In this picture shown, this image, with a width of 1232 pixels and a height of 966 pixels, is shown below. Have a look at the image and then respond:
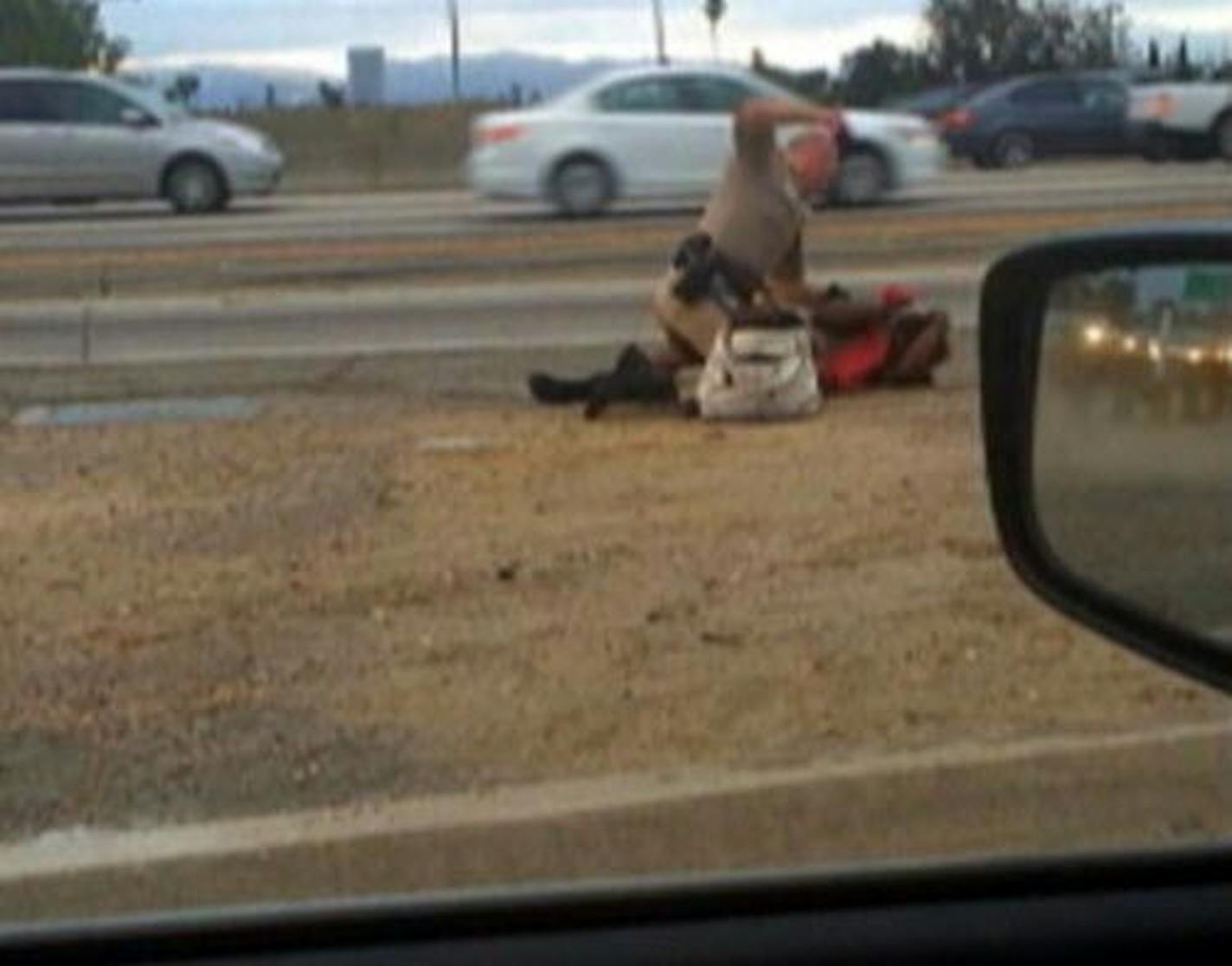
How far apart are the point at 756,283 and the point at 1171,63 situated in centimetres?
2291

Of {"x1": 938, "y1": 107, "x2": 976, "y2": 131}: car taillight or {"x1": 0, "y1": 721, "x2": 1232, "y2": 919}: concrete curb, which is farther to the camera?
{"x1": 938, "y1": 107, "x2": 976, "y2": 131}: car taillight

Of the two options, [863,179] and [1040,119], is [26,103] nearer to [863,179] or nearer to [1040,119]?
[863,179]

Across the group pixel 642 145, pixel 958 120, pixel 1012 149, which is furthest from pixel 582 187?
pixel 1012 149

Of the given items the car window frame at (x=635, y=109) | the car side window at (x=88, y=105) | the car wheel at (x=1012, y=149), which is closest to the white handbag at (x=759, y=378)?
the car window frame at (x=635, y=109)

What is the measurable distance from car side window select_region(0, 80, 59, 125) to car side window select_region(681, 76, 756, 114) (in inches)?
247

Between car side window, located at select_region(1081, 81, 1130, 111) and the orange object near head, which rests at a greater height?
the orange object near head

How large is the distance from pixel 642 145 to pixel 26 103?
607cm

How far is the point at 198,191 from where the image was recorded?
34.6 metres

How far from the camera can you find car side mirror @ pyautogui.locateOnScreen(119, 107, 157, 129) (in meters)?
32.6

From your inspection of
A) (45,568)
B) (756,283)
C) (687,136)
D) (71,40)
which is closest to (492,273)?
(687,136)

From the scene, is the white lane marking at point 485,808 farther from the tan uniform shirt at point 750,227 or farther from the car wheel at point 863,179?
the car wheel at point 863,179

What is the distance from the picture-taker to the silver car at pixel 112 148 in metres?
31.7

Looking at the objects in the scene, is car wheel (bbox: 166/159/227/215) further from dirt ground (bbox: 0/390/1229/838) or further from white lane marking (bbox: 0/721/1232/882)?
white lane marking (bbox: 0/721/1232/882)

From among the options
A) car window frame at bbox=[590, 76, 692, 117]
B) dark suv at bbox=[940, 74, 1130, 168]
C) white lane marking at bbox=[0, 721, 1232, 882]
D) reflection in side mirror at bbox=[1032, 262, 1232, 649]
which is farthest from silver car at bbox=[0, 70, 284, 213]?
reflection in side mirror at bbox=[1032, 262, 1232, 649]
